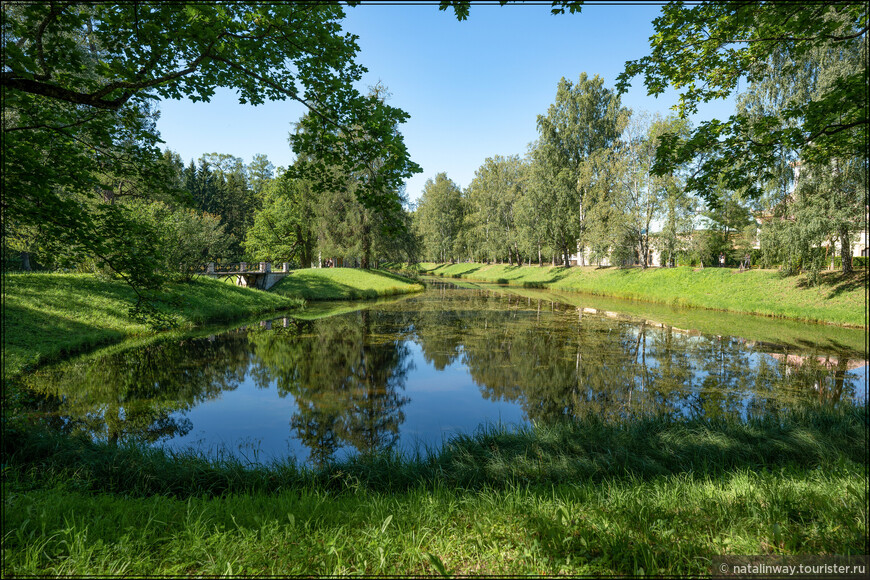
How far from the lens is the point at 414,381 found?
41.0 ft

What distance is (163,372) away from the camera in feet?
40.6

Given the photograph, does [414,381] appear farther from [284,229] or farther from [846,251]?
[284,229]

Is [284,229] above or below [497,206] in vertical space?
below

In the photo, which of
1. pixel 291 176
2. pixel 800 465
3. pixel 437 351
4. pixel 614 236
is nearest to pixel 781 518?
pixel 800 465

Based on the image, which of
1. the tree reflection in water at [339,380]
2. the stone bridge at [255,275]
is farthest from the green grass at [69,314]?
the stone bridge at [255,275]

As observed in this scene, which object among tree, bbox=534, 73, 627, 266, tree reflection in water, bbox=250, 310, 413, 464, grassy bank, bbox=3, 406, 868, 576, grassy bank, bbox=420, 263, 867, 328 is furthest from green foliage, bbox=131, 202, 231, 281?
tree, bbox=534, 73, 627, 266

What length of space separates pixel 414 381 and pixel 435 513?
836 cm

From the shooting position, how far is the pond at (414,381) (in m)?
8.57

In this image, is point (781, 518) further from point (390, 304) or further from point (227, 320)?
point (390, 304)

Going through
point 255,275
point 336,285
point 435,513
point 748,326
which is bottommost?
point 748,326

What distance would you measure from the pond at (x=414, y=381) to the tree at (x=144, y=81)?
431 centimetres

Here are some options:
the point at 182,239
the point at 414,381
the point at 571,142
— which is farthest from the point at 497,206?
the point at 414,381

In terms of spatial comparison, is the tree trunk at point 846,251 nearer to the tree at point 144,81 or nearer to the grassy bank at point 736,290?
the grassy bank at point 736,290

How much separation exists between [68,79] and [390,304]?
2549cm
